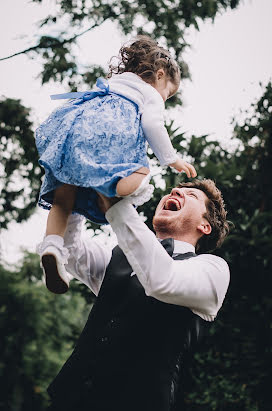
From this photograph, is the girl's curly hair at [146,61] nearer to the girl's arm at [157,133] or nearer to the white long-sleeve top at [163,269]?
the girl's arm at [157,133]

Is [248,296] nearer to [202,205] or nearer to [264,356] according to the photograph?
[264,356]

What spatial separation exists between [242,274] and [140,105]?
135 inches

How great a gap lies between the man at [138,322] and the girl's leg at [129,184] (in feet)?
0.21

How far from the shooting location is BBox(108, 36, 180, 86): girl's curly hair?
6.82ft

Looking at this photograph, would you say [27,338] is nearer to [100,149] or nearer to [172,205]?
[172,205]

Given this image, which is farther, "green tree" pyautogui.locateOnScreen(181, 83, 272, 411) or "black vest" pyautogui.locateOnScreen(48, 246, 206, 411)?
"green tree" pyautogui.locateOnScreen(181, 83, 272, 411)

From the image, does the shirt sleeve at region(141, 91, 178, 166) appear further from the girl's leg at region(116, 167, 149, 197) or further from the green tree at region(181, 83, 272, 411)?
the green tree at region(181, 83, 272, 411)

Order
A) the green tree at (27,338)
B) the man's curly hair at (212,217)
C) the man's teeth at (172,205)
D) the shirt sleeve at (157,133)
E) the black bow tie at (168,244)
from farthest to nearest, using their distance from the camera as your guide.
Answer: the green tree at (27,338), the man's curly hair at (212,217), the man's teeth at (172,205), the black bow tie at (168,244), the shirt sleeve at (157,133)

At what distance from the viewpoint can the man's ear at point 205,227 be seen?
7.61 feet

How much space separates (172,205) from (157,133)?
63 cm

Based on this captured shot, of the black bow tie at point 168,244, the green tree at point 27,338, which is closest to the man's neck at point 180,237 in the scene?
the black bow tie at point 168,244

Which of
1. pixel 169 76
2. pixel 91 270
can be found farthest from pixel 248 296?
pixel 169 76

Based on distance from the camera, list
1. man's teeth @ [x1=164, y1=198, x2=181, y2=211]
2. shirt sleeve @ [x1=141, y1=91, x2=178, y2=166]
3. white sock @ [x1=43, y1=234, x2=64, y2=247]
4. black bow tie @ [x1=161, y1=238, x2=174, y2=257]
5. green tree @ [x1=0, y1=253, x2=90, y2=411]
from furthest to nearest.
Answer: green tree @ [x1=0, y1=253, x2=90, y2=411]
man's teeth @ [x1=164, y1=198, x2=181, y2=211]
black bow tie @ [x1=161, y1=238, x2=174, y2=257]
shirt sleeve @ [x1=141, y1=91, x2=178, y2=166]
white sock @ [x1=43, y1=234, x2=64, y2=247]

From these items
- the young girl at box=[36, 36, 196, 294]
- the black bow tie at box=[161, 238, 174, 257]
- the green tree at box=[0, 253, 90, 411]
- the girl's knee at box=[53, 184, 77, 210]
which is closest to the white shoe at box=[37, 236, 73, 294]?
the young girl at box=[36, 36, 196, 294]
